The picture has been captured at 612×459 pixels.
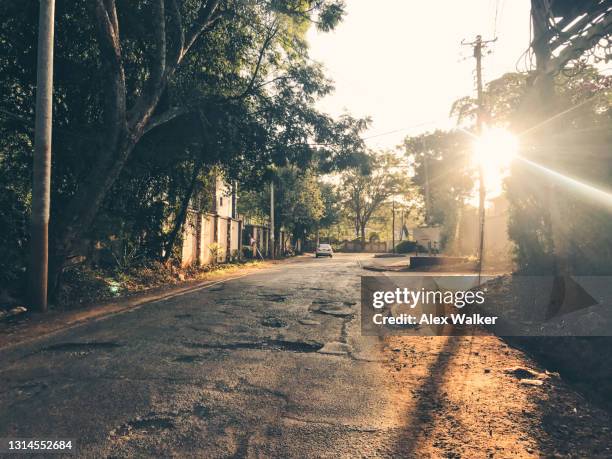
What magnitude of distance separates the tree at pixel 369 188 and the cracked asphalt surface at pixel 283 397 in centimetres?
5307

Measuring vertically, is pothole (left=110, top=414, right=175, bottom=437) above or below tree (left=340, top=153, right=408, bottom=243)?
below

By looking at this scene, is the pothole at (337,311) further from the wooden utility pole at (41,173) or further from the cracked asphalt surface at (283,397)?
the wooden utility pole at (41,173)

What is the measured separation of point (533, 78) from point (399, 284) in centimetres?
620

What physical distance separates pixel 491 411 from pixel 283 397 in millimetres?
1631

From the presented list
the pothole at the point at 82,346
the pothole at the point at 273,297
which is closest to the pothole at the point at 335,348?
the pothole at the point at 82,346

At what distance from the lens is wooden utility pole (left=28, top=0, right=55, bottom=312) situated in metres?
6.82

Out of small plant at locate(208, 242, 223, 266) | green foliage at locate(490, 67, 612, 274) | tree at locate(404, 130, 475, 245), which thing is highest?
tree at locate(404, 130, 475, 245)

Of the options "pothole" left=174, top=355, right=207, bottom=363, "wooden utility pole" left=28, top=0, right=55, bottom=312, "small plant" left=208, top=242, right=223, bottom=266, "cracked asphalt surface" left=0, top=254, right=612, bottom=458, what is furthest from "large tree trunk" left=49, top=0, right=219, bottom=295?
"small plant" left=208, top=242, right=223, bottom=266

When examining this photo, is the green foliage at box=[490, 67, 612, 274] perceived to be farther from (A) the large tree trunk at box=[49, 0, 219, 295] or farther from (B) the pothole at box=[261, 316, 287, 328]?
(A) the large tree trunk at box=[49, 0, 219, 295]

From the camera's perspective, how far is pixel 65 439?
8.46 feet

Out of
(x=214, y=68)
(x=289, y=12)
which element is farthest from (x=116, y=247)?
(x=289, y=12)

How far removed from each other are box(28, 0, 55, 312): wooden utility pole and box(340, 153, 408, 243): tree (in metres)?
51.3

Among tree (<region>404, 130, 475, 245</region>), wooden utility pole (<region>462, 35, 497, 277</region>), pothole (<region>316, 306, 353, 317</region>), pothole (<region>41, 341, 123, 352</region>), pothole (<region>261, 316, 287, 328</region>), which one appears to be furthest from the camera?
tree (<region>404, 130, 475, 245</region>)

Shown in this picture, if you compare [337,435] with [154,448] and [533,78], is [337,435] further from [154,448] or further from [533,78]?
[533,78]
